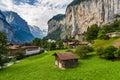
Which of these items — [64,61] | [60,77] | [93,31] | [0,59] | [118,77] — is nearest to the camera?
[118,77]

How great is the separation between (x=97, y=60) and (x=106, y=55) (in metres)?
2.74

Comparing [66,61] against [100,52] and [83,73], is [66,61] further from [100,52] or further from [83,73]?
[100,52]

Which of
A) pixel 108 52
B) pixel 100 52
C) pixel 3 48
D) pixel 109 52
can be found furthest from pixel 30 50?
pixel 109 52

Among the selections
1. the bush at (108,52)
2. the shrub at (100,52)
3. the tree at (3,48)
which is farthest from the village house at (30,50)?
the bush at (108,52)

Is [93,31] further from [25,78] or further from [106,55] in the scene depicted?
[25,78]

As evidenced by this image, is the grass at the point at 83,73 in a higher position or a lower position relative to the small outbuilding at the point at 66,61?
lower

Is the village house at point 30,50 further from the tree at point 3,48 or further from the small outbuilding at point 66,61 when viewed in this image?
the small outbuilding at point 66,61

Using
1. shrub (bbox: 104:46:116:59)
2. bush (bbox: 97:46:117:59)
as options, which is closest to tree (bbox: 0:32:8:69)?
bush (bbox: 97:46:117:59)

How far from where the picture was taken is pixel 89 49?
7156 centimetres

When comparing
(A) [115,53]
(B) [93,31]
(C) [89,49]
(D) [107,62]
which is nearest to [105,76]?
→ (D) [107,62]

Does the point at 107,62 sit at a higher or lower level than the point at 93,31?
lower

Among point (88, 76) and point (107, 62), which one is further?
point (107, 62)

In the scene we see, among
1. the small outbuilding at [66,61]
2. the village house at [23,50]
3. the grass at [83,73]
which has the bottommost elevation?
the grass at [83,73]

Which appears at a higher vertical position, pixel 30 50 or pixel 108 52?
pixel 108 52
